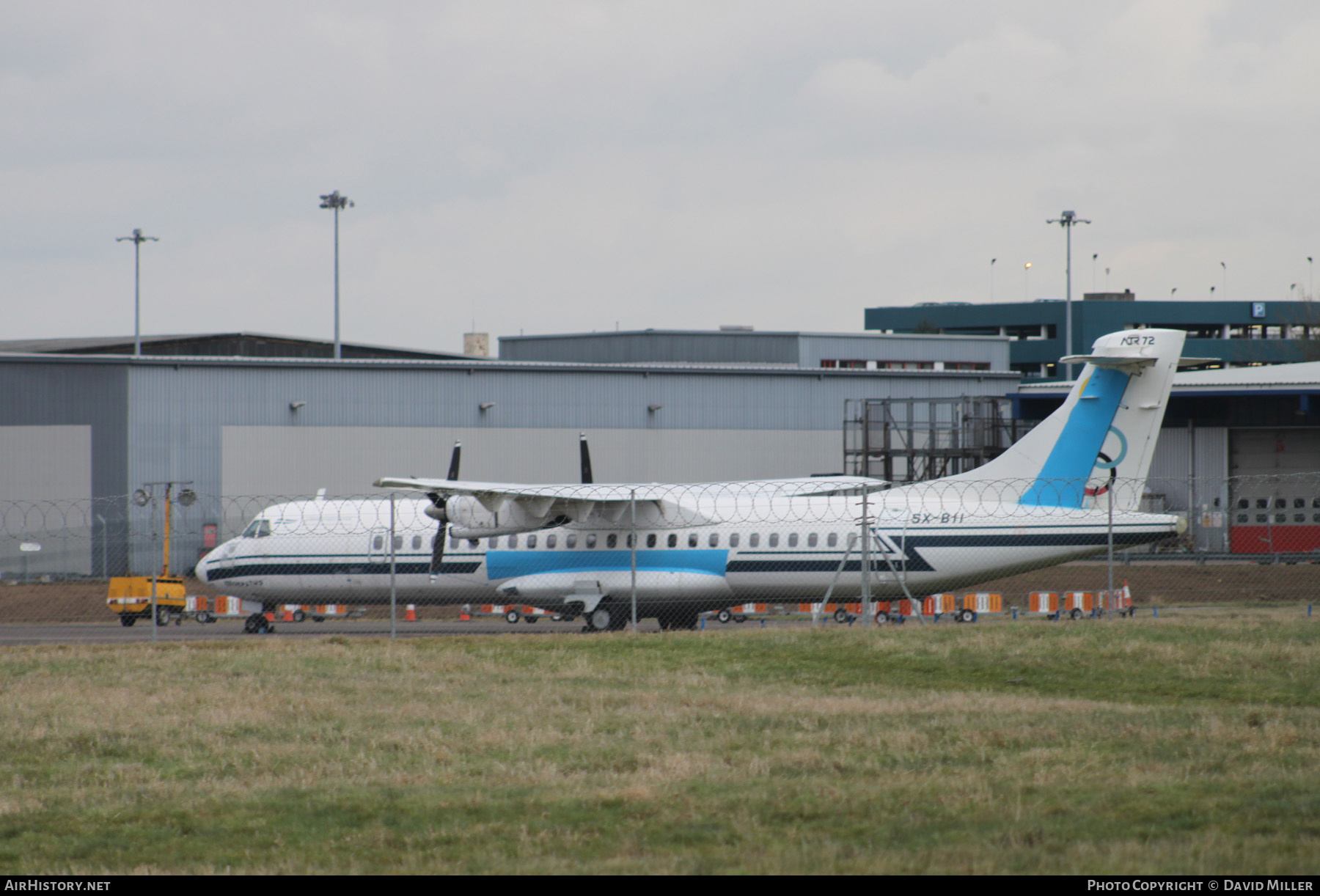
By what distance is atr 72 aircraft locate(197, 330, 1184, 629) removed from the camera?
26.1 m

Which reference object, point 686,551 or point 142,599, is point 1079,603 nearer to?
point 686,551

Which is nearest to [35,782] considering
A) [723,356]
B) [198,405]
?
[198,405]

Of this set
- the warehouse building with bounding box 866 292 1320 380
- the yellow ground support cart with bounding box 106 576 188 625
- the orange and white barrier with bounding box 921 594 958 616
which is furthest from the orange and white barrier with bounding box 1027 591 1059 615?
the warehouse building with bounding box 866 292 1320 380

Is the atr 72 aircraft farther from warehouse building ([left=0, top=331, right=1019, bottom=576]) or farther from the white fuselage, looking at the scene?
warehouse building ([left=0, top=331, right=1019, bottom=576])

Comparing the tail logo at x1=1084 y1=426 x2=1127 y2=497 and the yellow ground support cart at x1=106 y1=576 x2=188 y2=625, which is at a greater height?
the tail logo at x1=1084 y1=426 x2=1127 y2=497

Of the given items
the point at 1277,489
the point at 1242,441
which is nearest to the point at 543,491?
the point at 1277,489

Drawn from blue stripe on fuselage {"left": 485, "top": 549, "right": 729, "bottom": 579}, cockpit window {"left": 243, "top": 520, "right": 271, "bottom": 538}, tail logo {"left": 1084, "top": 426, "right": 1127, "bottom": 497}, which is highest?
tail logo {"left": 1084, "top": 426, "right": 1127, "bottom": 497}

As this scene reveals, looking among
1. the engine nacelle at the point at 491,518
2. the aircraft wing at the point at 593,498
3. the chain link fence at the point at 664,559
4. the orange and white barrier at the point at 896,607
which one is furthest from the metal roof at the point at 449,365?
the engine nacelle at the point at 491,518

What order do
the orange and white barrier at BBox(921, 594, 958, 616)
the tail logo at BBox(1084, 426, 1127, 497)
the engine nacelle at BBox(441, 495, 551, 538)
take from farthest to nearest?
the orange and white barrier at BBox(921, 594, 958, 616) < the engine nacelle at BBox(441, 495, 551, 538) < the tail logo at BBox(1084, 426, 1127, 497)

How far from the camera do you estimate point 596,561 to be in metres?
28.9

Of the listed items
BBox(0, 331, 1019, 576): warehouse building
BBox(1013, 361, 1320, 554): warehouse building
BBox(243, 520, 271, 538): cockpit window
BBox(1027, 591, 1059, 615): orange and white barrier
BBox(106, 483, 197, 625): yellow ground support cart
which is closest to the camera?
BBox(1027, 591, 1059, 615): orange and white barrier

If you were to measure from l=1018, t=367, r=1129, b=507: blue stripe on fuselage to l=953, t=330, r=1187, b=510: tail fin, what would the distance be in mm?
14

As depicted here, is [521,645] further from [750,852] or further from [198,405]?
[198,405]

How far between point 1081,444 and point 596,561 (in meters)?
9.76
